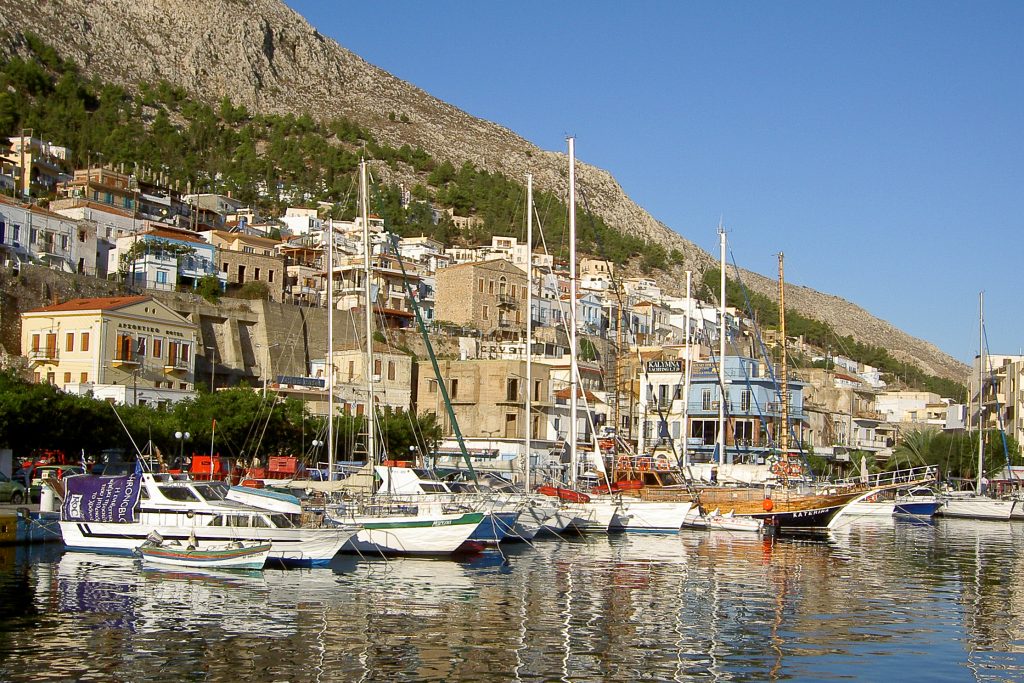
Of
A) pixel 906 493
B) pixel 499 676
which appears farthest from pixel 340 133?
pixel 499 676

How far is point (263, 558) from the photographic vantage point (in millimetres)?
29406

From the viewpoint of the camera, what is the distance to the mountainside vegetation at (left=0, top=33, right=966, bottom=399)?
428 feet

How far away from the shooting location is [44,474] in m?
42.4

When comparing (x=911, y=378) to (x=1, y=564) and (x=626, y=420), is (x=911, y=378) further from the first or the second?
(x=1, y=564)

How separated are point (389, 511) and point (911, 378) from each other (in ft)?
509

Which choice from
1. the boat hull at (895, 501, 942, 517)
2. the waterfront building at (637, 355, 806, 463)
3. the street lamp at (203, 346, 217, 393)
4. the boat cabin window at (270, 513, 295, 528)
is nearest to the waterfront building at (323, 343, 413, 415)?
the street lamp at (203, 346, 217, 393)

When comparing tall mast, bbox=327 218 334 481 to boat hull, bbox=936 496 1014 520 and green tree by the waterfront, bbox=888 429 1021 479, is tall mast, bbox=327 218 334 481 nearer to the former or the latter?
boat hull, bbox=936 496 1014 520

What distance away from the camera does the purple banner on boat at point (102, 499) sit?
1278 inches

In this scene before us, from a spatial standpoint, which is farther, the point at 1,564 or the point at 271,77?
the point at 271,77

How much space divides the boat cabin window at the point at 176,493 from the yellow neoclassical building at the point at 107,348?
2753cm

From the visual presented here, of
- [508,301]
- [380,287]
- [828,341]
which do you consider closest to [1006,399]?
[508,301]

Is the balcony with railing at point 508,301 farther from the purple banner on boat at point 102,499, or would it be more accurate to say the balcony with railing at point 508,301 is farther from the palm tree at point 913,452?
the purple banner on boat at point 102,499

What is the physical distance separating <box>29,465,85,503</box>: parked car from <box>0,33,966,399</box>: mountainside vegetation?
75831 millimetres

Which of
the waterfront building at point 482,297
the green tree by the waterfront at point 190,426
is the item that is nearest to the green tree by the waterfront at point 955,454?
the waterfront building at point 482,297
